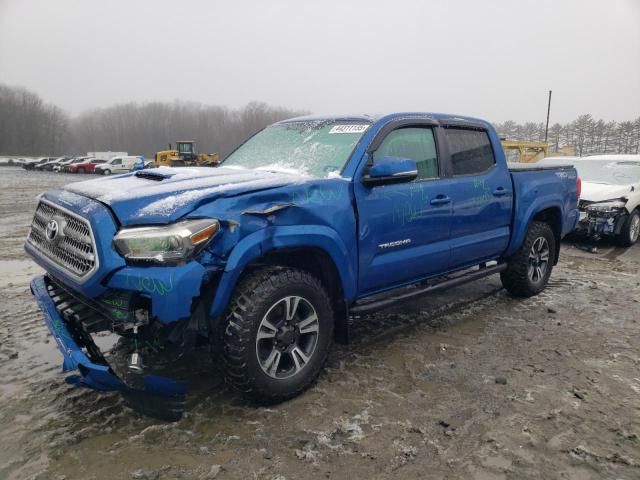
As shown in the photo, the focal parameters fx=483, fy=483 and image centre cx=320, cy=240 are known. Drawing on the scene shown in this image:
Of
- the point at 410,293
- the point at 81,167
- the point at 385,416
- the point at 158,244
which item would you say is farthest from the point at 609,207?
the point at 81,167

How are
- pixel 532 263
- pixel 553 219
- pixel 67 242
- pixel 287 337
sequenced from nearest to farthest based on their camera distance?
pixel 67 242 → pixel 287 337 → pixel 532 263 → pixel 553 219

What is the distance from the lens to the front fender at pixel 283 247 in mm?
2750

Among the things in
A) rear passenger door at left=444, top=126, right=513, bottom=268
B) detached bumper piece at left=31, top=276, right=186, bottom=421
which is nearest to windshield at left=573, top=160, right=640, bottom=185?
rear passenger door at left=444, top=126, right=513, bottom=268

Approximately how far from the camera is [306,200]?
3166mm

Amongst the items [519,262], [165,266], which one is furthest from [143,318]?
[519,262]

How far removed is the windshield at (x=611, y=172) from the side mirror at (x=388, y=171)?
7.48 meters

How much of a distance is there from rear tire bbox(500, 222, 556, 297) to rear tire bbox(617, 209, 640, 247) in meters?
3.85

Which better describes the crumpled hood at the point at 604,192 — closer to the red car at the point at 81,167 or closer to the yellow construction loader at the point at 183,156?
the yellow construction loader at the point at 183,156

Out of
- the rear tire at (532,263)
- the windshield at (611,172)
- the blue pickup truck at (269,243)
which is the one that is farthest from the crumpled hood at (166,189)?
Answer: the windshield at (611,172)

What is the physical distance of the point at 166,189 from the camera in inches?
117

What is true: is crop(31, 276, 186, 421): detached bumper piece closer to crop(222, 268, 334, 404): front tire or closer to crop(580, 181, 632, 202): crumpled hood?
crop(222, 268, 334, 404): front tire

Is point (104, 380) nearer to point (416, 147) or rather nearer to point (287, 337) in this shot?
point (287, 337)

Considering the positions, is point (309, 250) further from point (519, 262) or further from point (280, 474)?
point (519, 262)

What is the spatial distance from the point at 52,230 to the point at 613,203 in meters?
8.65
